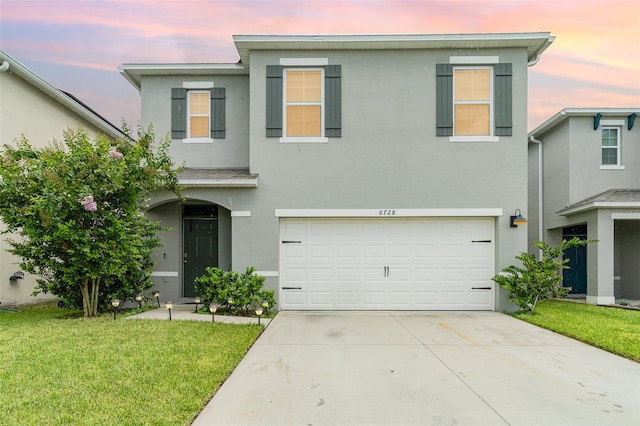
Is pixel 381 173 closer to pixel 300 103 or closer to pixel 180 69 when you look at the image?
pixel 300 103

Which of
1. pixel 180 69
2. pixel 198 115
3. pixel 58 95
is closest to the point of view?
pixel 180 69

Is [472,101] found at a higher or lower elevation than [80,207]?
higher

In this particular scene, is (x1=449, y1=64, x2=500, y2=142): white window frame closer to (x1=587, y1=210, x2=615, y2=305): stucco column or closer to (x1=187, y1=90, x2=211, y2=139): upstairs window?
(x1=587, y1=210, x2=615, y2=305): stucco column

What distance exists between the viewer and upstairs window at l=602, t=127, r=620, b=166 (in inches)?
502

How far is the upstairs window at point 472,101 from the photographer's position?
945 centimetres

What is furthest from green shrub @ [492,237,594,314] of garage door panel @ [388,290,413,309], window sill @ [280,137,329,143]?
window sill @ [280,137,329,143]

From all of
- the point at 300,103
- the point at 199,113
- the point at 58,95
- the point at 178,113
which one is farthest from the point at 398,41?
the point at 58,95

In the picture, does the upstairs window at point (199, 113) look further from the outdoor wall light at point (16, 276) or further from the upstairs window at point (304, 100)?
the outdoor wall light at point (16, 276)

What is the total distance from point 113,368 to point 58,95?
32.7 feet

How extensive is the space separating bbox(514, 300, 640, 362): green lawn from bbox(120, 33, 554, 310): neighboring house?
1.26 m

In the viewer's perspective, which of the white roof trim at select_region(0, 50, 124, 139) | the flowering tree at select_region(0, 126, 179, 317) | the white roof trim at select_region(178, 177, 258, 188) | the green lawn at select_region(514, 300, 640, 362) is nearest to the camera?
the green lawn at select_region(514, 300, 640, 362)

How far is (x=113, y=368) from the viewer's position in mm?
4840

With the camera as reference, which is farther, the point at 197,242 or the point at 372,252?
the point at 197,242

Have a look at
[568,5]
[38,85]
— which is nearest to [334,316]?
[38,85]
